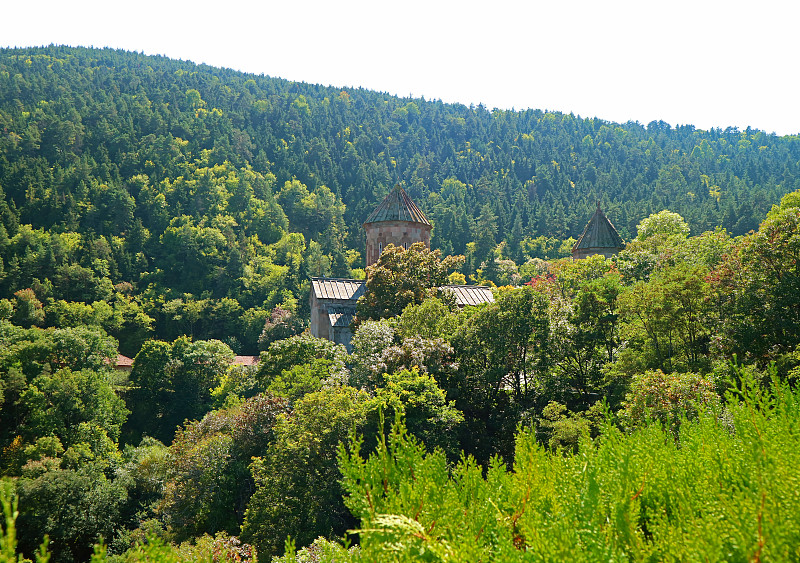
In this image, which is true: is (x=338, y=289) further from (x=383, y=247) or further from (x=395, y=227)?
(x=395, y=227)

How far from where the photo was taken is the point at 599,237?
119ft

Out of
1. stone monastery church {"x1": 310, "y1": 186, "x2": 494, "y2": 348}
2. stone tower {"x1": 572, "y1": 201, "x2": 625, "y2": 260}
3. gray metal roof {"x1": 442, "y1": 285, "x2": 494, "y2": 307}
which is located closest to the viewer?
stone monastery church {"x1": 310, "y1": 186, "x2": 494, "y2": 348}

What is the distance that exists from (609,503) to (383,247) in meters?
31.1

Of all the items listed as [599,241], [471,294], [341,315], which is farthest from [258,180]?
[599,241]

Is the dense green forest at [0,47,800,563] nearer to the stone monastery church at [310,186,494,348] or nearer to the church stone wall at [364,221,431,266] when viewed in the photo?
the stone monastery church at [310,186,494,348]

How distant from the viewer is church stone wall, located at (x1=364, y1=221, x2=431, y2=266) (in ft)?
115

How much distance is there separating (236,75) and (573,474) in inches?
6978

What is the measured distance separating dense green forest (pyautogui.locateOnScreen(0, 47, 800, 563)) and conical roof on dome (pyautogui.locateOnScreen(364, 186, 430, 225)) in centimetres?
687

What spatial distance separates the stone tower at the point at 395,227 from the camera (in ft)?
115

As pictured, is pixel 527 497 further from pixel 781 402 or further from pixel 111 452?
pixel 111 452

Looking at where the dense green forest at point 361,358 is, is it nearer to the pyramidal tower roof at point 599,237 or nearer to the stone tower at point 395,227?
the pyramidal tower roof at point 599,237

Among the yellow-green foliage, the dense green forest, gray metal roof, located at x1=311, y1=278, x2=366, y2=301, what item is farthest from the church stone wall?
the yellow-green foliage

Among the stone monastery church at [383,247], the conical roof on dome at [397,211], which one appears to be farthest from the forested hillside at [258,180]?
the stone monastery church at [383,247]

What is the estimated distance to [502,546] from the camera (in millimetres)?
3611
